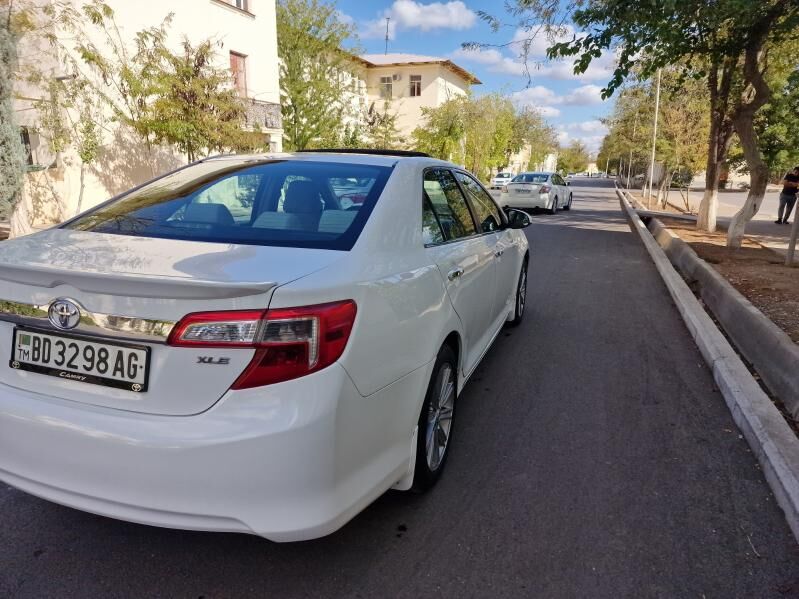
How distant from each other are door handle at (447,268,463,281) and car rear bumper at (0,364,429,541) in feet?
3.64

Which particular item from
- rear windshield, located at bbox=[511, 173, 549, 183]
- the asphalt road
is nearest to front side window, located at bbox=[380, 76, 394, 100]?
rear windshield, located at bbox=[511, 173, 549, 183]

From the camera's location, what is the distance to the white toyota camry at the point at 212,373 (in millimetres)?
1829

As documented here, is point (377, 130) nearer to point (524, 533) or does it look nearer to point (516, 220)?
point (516, 220)

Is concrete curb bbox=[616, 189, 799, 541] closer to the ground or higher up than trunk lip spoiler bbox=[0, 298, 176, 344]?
closer to the ground

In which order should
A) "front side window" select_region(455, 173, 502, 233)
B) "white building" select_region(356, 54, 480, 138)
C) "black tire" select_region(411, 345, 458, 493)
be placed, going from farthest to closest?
"white building" select_region(356, 54, 480, 138), "front side window" select_region(455, 173, 502, 233), "black tire" select_region(411, 345, 458, 493)

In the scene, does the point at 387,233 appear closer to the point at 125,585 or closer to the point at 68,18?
the point at 125,585

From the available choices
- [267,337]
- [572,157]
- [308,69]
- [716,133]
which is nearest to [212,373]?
[267,337]

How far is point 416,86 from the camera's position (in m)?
43.8

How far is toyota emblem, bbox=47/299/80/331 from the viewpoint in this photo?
191 centimetres

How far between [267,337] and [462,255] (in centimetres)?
168

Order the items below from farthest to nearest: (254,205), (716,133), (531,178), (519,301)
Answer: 1. (531,178)
2. (716,133)
3. (519,301)
4. (254,205)

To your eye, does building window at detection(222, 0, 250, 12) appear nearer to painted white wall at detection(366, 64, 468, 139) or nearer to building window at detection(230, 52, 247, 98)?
building window at detection(230, 52, 247, 98)

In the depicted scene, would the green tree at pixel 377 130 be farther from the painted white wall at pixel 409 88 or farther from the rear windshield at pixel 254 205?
the rear windshield at pixel 254 205

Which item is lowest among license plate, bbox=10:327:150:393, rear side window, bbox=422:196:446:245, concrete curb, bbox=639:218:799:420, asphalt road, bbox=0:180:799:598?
asphalt road, bbox=0:180:799:598
